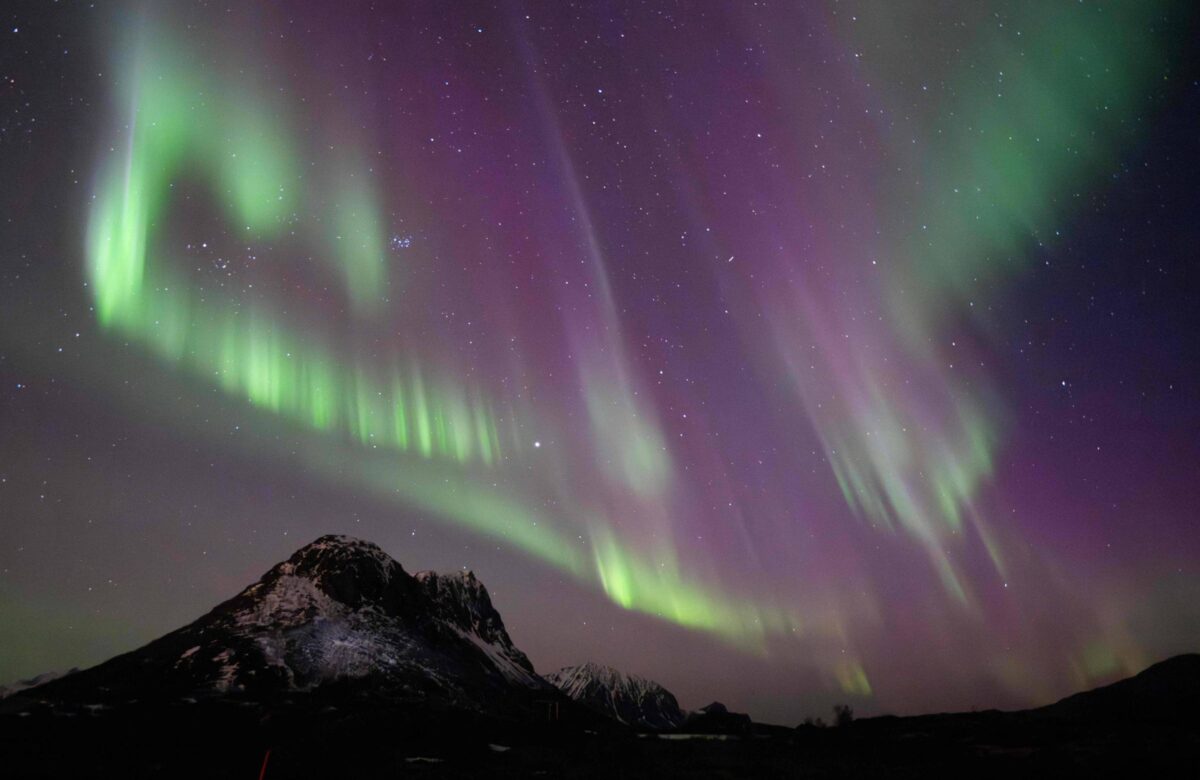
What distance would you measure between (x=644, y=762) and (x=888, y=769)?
118 feet

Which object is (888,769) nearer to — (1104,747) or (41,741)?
(1104,747)

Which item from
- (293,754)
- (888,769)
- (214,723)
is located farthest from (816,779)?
(214,723)

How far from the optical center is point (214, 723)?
139 metres

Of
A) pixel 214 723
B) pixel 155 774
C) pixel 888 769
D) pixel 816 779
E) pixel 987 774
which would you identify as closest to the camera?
pixel 987 774

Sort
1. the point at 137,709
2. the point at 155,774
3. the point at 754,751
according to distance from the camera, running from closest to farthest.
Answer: the point at 155,774, the point at 754,751, the point at 137,709

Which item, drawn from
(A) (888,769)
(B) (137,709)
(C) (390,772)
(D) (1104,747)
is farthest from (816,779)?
(B) (137,709)

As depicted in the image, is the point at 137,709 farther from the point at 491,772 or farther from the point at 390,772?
the point at 491,772

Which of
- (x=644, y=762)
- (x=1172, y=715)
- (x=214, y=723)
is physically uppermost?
(x=214, y=723)

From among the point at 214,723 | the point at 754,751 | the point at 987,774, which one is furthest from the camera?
the point at 214,723

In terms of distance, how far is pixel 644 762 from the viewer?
332ft

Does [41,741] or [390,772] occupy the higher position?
[41,741]


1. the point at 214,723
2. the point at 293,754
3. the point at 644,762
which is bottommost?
the point at 644,762

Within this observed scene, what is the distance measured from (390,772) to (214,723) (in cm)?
7023

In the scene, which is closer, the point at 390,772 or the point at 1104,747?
the point at 1104,747
